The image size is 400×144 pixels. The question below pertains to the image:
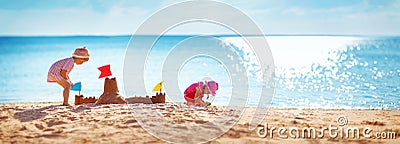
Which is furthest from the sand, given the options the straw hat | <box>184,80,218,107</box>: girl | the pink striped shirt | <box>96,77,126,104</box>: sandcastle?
the straw hat

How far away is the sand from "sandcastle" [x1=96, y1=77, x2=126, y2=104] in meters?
Result: 0.32

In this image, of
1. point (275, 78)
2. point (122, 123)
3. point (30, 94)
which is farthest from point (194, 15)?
point (275, 78)

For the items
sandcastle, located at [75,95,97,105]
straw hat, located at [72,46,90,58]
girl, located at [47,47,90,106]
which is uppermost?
straw hat, located at [72,46,90,58]

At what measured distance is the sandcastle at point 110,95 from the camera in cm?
825

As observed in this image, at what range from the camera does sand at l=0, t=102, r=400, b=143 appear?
5.91m

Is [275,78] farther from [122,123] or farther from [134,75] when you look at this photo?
[122,123]

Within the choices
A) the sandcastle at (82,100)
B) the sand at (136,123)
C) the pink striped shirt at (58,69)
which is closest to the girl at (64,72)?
the pink striped shirt at (58,69)

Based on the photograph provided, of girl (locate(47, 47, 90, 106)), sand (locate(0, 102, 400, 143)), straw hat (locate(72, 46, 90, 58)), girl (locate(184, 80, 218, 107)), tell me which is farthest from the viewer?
girl (locate(184, 80, 218, 107))

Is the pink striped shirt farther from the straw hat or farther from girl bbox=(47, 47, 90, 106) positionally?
the straw hat

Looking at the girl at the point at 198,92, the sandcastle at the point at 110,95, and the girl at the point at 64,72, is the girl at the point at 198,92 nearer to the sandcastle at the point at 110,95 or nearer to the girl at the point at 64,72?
the sandcastle at the point at 110,95

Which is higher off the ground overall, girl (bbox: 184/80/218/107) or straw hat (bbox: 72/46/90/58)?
straw hat (bbox: 72/46/90/58)

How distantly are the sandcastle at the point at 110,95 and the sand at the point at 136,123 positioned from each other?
0.32 m

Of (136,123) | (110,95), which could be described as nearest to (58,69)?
(110,95)

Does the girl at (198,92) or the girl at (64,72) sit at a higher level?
the girl at (64,72)
